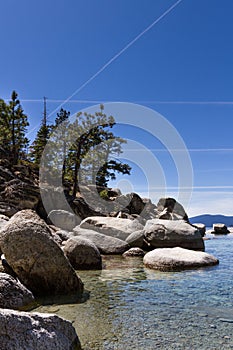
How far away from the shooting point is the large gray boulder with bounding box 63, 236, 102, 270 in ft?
40.9

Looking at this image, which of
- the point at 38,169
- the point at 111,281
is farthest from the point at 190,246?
the point at 38,169

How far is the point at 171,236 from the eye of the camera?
18750 mm

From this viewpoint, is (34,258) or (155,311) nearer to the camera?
(155,311)

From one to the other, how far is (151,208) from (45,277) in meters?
35.9

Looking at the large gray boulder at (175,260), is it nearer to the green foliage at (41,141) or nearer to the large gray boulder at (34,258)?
the large gray boulder at (34,258)

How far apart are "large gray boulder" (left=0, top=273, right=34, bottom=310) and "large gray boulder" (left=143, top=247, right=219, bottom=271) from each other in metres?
6.52

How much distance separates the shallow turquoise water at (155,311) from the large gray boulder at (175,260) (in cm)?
94

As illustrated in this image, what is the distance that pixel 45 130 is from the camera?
45.7m

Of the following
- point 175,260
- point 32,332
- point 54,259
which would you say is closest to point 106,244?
point 175,260

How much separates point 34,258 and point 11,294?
152 cm

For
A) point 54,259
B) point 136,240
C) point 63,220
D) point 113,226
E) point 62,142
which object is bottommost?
point 136,240

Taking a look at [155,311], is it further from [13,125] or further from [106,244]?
[13,125]

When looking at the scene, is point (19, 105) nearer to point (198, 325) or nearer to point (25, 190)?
point (25, 190)

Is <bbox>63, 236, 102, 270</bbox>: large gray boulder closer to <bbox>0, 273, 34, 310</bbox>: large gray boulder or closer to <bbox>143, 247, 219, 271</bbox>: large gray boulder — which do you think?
<bbox>143, 247, 219, 271</bbox>: large gray boulder
